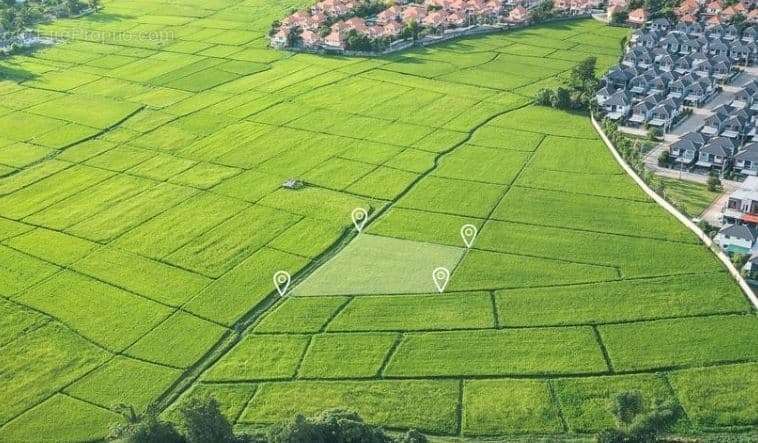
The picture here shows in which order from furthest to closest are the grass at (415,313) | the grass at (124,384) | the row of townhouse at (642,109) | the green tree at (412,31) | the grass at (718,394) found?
the green tree at (412,31) < the row of townhouse at (642,109) < the grass at (415,313) < the grass at (124,384) < the grass at (718,394)

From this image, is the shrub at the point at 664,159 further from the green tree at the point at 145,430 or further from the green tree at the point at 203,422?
the green tree at the point at 145,430

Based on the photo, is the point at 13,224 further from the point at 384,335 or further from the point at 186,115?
the point at 384,335

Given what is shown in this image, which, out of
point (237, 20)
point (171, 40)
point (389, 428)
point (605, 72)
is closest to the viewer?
point (389, 428)

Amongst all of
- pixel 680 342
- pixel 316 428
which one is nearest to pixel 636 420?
pixel 680 342

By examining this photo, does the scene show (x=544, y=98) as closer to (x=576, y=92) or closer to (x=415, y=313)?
(x=576, y=92)

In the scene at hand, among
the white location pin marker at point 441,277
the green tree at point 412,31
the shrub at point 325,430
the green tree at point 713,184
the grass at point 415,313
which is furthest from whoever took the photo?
the green tree at point 412,31

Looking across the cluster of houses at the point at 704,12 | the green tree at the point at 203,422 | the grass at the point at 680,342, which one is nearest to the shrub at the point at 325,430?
the green tree at the point at 203,422

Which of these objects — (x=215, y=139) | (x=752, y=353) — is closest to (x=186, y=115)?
(x=215, y=139)
